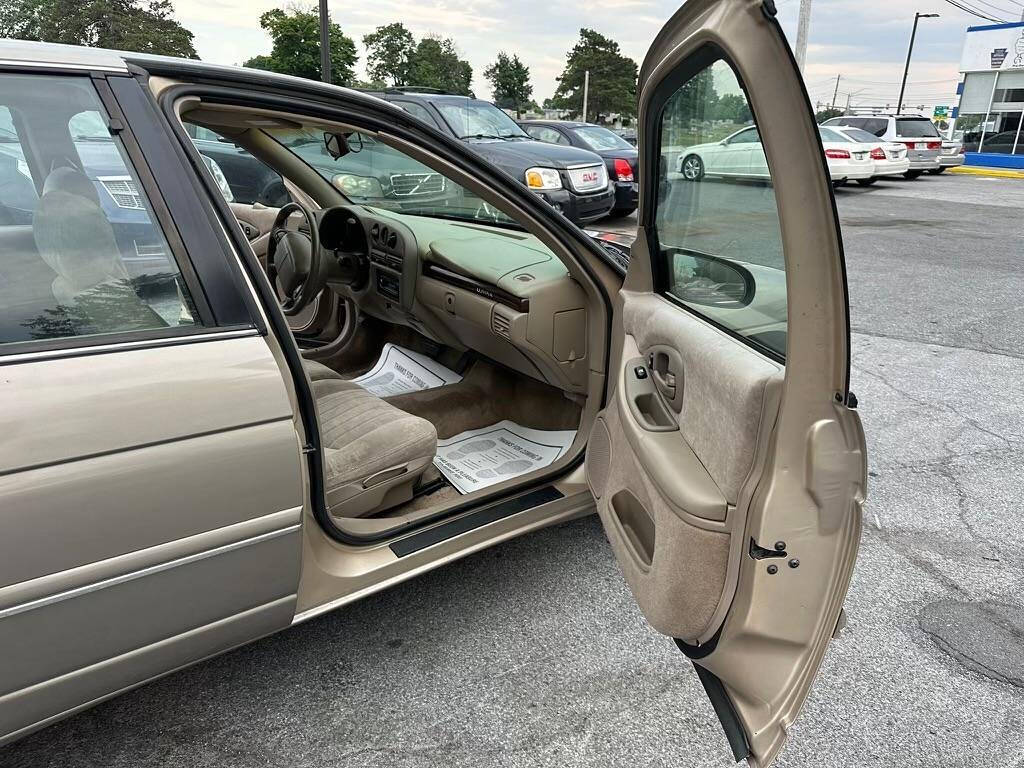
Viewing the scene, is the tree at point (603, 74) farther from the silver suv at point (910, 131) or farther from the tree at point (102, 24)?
the silver suv at point (910, 131)

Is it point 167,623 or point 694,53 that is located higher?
point 694,53

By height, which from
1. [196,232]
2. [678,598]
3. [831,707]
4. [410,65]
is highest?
[410,65]

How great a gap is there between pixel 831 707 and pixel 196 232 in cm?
201

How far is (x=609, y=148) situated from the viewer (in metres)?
10.4

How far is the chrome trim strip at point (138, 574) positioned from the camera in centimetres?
123

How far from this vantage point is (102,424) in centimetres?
126

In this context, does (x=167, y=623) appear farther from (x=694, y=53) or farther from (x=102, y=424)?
(x=694, y=53)

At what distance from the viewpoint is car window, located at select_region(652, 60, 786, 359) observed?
4.54ft

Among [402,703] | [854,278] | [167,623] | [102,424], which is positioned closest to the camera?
[102,424]

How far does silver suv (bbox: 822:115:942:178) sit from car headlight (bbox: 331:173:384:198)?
16764 millimetres

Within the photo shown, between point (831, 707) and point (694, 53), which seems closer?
point (694, 53)

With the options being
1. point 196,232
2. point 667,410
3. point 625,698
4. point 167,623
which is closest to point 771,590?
point 667,410

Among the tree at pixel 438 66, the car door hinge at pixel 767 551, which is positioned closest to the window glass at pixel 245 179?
the car door hinge at pixel 767 551

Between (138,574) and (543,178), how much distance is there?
7.03 meters
